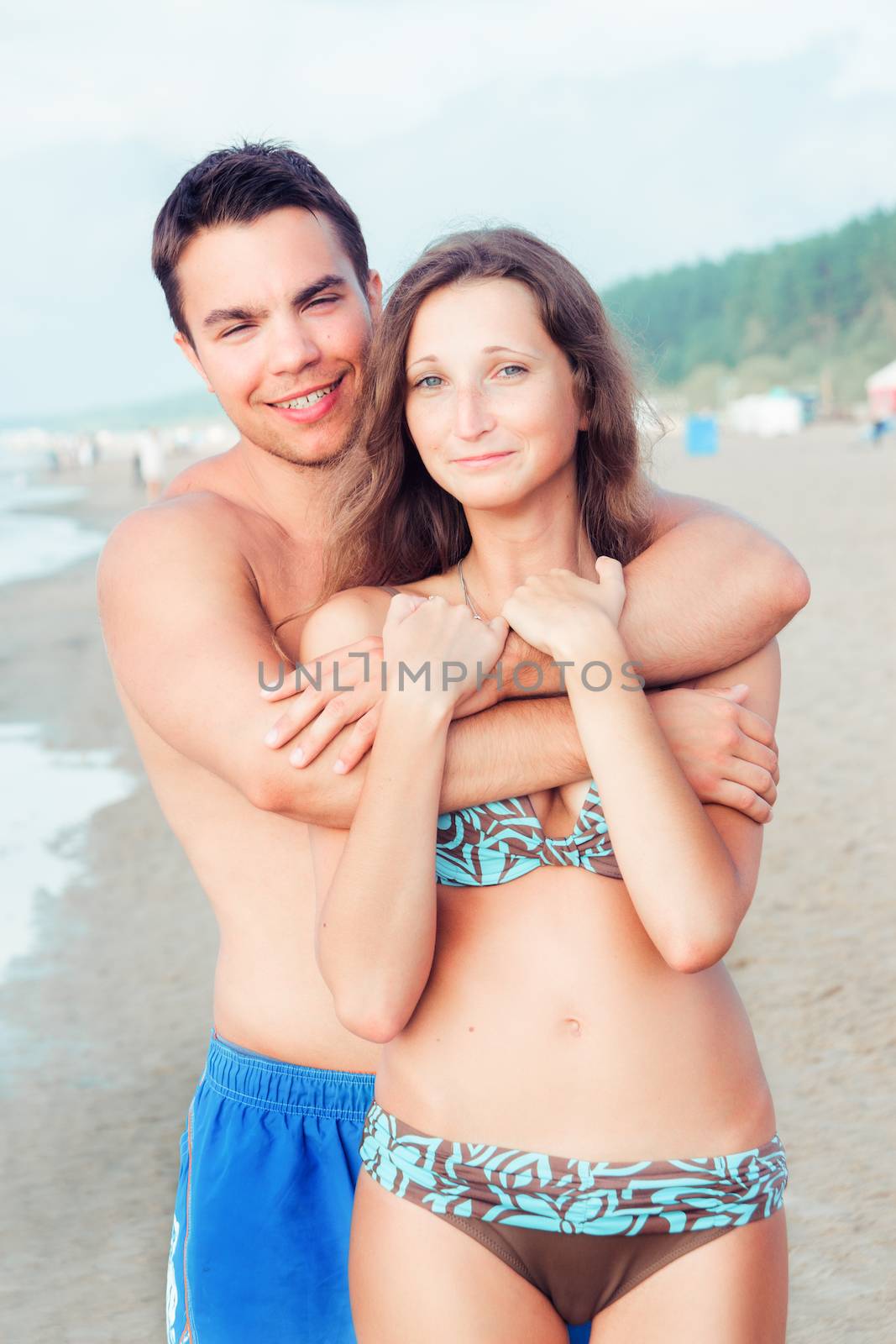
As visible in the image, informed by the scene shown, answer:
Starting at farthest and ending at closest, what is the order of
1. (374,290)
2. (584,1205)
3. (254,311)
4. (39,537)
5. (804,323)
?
(804,323), (39,537), (374,290), (254,311), (584,1205)

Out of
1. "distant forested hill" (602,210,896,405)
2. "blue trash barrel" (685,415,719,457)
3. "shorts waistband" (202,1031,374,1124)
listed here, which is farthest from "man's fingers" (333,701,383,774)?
"distant forested hill" (602,210,896,405)

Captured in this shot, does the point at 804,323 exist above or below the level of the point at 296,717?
below

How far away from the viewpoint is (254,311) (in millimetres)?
2926

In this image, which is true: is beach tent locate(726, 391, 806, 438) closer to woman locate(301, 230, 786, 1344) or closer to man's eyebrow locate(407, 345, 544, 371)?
man's eyebrow locate(407, 345, 544, 371)

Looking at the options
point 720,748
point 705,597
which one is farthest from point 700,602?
point 720,748

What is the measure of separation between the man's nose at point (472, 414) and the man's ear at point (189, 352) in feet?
3.23

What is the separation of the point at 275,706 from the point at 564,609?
0.52 meters

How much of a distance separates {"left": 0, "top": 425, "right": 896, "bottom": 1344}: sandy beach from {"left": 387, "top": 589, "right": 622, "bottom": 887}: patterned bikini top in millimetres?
973

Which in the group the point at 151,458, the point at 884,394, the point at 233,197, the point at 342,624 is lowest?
the point at 884,394

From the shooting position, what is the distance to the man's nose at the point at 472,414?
2244 millimetres

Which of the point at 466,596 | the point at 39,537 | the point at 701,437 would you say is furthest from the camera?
the point at 701,437

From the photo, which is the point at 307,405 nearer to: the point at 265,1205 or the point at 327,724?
the point at 327,724

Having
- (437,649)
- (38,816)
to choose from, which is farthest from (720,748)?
(38,816)

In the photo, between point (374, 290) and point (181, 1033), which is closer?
point (374, 290)
